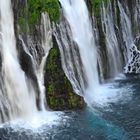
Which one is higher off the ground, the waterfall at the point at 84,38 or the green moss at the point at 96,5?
the green moss at the point at 96,5

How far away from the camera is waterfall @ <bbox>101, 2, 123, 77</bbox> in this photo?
24.9 meters

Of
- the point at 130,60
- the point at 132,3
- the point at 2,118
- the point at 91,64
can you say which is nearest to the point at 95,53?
the point at 91,64

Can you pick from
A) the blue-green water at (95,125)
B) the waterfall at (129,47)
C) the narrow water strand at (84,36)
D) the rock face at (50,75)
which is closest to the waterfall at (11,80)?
the rock face at (50,75)

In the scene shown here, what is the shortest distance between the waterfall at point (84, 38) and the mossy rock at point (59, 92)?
119 centimetres

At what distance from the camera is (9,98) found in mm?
20469

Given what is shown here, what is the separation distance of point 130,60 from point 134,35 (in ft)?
5.40

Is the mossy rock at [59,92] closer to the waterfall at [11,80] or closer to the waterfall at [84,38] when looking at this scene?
the waterfall at [11,80]

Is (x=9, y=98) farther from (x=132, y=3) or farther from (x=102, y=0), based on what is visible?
(x=132, y=3)

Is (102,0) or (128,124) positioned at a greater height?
(102,0)

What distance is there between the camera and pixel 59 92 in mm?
21203

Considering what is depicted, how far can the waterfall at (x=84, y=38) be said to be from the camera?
74.9 ft

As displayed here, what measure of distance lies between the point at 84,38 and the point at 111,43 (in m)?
1.96

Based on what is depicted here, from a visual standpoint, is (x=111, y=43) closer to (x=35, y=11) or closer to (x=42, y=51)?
(x=42, y=51)

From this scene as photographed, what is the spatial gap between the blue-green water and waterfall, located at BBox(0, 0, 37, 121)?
36.2 inches
